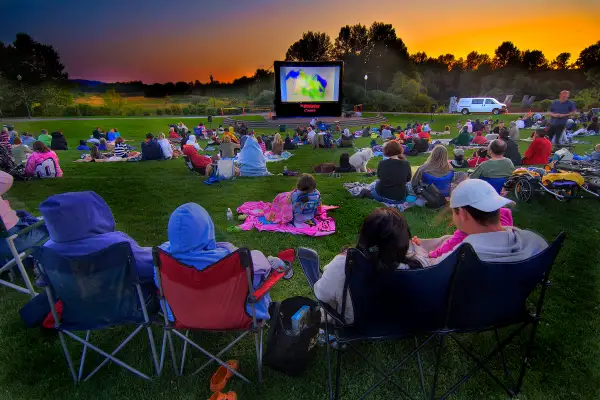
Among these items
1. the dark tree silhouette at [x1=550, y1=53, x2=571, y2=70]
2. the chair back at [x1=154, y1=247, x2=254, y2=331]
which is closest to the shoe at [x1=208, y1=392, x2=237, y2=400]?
the chair back at [x1=154, y1=247, x2=254, y2=331]

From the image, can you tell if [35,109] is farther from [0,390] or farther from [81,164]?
[0,390]

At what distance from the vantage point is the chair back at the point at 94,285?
81.4 inches

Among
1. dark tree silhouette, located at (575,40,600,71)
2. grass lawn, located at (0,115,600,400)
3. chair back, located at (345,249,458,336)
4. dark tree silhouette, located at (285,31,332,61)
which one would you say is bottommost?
grass lawn, located at (0,115,600,400)

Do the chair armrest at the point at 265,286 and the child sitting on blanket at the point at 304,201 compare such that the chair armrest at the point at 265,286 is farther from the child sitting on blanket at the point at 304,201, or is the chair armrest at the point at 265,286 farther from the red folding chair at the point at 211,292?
the child sitting on blanket at the point at 304,201

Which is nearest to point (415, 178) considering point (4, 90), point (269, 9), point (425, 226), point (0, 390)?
point (425, 226)

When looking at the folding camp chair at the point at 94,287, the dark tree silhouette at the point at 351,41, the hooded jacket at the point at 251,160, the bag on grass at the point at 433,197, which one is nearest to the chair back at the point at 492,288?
the folding camp chair at the point at 94,287

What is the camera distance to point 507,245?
6.71ft

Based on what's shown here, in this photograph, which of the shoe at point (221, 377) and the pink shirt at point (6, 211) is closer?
the shoe at point (221, 377)

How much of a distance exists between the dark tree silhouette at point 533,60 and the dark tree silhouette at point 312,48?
31419 millimetres

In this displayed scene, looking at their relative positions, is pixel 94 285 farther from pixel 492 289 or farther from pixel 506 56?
pixel 506 56

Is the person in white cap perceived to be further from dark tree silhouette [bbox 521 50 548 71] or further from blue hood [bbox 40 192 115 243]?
dark tree silhouette [bbox 521 50 548 71]

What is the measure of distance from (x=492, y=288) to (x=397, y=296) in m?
0.59

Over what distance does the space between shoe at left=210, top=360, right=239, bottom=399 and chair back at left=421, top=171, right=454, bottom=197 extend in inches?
192

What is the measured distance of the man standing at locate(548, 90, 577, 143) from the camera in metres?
10.1
